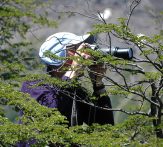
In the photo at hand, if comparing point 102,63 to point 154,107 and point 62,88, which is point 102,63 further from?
point 154,107

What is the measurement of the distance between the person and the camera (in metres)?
Result: 0.11

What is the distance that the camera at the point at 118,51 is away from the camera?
423 centimetres

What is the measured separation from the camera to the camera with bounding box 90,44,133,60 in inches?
167

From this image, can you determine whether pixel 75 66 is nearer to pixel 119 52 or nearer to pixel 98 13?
pixel 119 52

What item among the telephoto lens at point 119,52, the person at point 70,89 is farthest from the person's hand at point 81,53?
the telephoto lens at point 119,52

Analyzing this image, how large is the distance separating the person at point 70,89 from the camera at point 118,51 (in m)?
0.11

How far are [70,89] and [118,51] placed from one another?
0.53m

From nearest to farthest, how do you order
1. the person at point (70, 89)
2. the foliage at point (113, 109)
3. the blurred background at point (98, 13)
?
the foliage at point (113, 109) < the person at point (70, 89) < the blurred background at point (98, 13)

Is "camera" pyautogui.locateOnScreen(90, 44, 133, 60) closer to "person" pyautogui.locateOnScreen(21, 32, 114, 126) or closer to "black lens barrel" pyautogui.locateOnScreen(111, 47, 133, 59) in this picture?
"black lens barrel" pyautogui.locateOnScreen(111, 47, 133, 59)

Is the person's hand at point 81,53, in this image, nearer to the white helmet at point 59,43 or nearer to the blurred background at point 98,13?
the white helmet at point 59,43

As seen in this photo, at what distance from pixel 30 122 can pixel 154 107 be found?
1347 millimetres

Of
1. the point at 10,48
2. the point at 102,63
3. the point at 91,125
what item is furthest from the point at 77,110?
the point at 10,48

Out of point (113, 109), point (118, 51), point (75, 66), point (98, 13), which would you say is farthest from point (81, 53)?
point (113, 109)

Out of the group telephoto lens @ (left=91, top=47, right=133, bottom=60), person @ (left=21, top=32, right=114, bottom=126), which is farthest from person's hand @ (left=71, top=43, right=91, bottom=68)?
telephoto lens @ (left=91, top=47, right=133, bottom=60)
